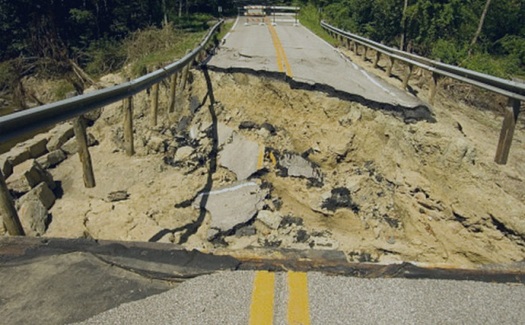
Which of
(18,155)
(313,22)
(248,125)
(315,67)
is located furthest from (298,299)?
(313,22)

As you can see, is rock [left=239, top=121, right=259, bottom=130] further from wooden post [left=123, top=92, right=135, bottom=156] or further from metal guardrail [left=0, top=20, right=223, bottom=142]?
metal guardrail [left=0, top=20, right=223, bottom=142]

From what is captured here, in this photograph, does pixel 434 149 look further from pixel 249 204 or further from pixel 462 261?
pixel 249 204

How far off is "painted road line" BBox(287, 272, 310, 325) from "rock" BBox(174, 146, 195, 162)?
6.66 m

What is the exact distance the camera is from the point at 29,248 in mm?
2730

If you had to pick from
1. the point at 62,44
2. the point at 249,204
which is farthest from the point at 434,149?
the point at 62,44

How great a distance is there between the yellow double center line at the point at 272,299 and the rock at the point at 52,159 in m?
8.76

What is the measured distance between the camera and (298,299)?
7.61 feet

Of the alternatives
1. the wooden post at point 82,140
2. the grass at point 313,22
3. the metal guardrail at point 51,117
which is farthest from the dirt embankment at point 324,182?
the grass at point 313,22

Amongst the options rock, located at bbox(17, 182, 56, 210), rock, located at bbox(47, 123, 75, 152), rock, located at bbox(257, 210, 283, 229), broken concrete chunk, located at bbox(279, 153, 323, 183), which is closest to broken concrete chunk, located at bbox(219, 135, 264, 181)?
broken concrete chunk, located at bbox(279, 153, 323, 183)

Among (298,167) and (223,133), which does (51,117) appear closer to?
(298,167)

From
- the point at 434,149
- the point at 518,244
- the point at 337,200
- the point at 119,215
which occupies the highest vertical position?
the point at 434,149

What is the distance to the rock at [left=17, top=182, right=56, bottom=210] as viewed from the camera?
7.12 metres

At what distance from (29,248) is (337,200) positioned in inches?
204

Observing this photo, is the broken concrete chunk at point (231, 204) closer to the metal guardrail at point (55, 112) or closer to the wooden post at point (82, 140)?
the wooden post at point (82, 140)
